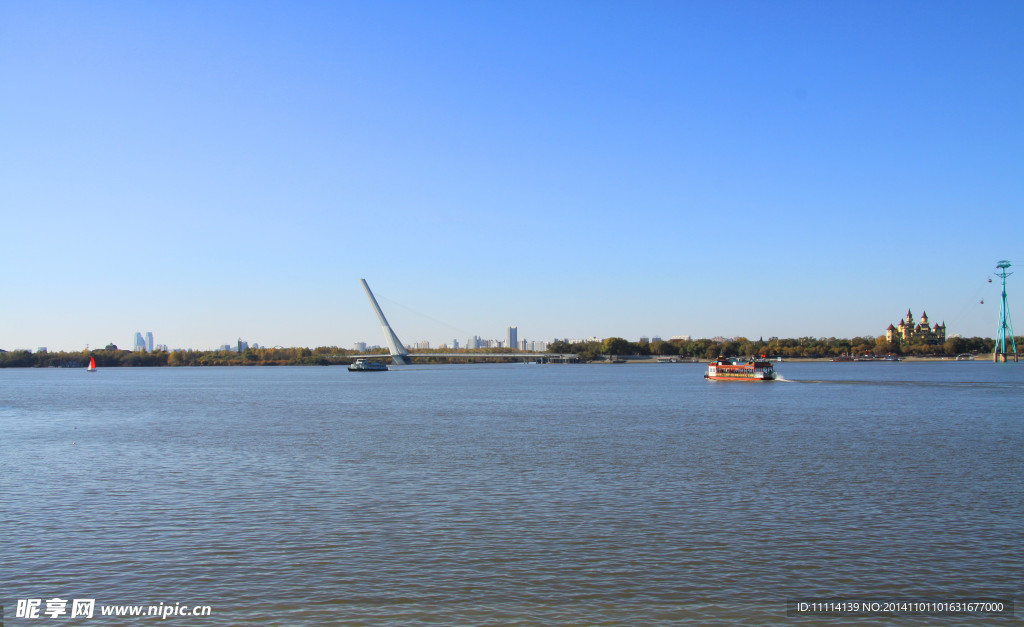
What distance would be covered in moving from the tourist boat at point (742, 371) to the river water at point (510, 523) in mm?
50193

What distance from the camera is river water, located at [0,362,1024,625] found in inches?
362

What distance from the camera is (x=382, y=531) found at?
1231 cm

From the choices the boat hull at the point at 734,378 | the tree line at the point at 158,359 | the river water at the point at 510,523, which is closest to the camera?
the river water at the point at 510,523

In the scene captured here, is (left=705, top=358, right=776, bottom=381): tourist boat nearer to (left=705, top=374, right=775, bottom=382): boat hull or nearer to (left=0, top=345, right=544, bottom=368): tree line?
(left=705, top=374, right=775, bottom=382): boat hull

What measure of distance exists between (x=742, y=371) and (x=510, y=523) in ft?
237

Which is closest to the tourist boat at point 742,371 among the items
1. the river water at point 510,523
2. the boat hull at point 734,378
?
the boat hull at point 734,378

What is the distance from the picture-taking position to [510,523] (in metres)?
12.9

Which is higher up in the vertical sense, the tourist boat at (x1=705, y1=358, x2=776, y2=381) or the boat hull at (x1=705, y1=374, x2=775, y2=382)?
the tourist boat at (x1=705, y1=358, x2=776, y2=381)

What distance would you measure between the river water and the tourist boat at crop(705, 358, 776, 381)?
50.2 m

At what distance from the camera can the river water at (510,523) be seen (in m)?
9.19

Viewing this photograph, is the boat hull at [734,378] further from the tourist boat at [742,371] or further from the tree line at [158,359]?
the tree line at [158,359]

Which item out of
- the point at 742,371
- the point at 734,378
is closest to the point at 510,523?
the point at 742,371

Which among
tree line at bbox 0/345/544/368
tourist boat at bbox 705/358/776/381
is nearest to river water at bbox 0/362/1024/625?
tourist boat at bbox 705/358/776/381

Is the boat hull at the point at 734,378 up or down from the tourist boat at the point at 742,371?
down
